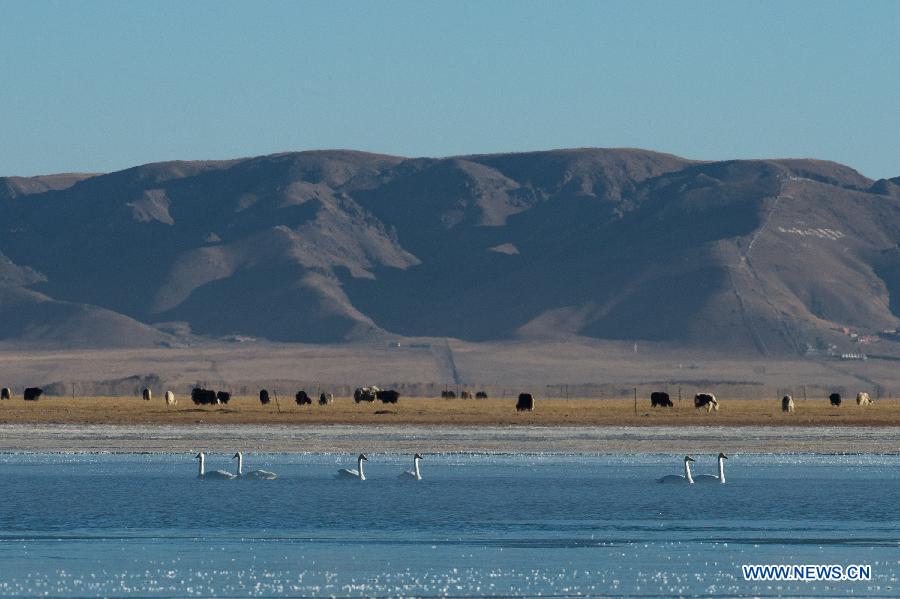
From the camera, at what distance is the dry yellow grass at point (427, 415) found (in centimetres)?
6303

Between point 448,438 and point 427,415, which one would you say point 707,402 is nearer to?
point 427,415

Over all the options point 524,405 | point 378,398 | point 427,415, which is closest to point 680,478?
point 427,415

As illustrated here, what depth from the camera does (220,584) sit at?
21.1 m

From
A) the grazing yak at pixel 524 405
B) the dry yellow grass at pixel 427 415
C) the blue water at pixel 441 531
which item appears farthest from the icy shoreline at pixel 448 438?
the grazing yak at pixel 524 405

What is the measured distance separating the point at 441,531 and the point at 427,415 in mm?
41299

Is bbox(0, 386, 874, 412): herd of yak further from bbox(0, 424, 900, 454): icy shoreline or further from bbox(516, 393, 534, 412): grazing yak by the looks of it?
bbox(0, 424, 900, 454): icy shoreline

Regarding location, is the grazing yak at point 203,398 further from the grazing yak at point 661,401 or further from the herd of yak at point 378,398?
the grazing yak at point 661,401

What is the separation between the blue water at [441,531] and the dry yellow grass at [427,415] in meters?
22.4

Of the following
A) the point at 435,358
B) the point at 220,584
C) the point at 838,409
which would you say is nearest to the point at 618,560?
the point at 220,584

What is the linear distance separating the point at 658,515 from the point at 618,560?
6.14 metres

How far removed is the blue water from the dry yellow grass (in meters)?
22.4

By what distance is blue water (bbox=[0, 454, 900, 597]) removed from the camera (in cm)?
2122

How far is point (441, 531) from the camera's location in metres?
26.7

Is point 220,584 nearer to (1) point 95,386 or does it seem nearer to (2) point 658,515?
(2) point 658,515
